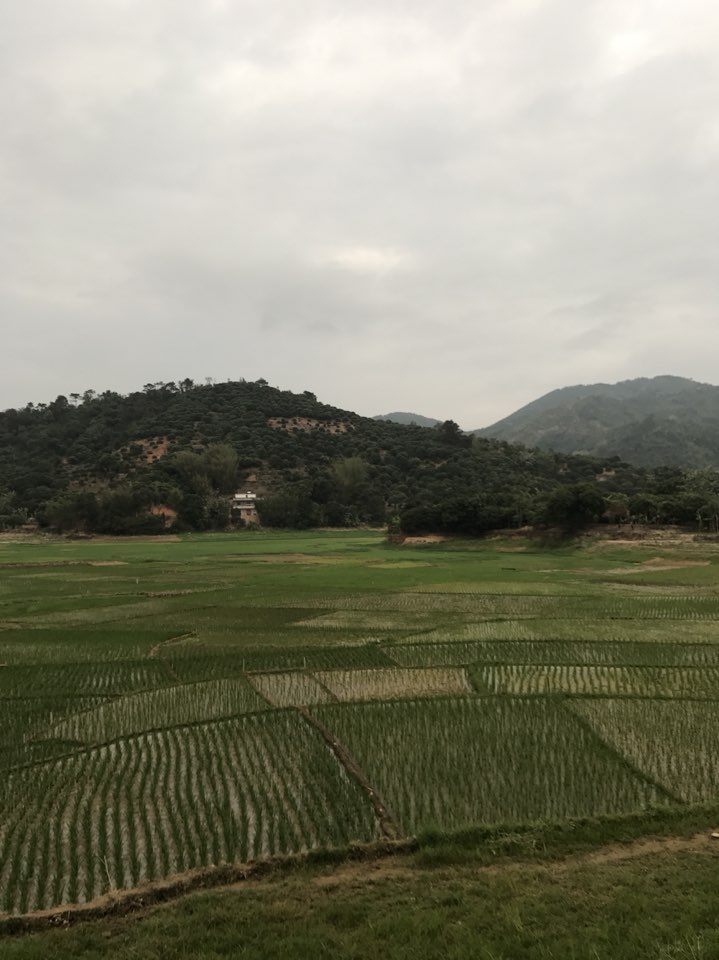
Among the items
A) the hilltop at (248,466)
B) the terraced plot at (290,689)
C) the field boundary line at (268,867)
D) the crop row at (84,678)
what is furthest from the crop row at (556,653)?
the hilltop at (248,466)

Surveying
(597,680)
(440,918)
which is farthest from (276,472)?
(440,918)

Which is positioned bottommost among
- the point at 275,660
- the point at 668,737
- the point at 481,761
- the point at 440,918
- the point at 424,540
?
the point at 424,540

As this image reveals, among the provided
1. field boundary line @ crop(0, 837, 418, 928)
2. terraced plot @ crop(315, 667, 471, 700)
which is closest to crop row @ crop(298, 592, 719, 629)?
terraced plot @ crop(315, 667, 471, 700)

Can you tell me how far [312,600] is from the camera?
30047 mm

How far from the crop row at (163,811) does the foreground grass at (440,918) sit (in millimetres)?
1000

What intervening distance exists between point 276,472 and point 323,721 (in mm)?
94006

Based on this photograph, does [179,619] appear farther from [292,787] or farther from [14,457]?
[14,457]

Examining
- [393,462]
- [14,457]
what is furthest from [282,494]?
[14,457]

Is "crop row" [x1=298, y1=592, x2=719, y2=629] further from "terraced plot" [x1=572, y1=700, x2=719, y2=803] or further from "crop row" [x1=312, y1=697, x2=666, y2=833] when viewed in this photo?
"terraced plot" [x1=572, y1=700, x2=719, y2=803]

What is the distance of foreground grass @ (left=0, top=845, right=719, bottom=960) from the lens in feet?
19.4

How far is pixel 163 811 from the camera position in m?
9.49

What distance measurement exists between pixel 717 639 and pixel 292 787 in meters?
16.0

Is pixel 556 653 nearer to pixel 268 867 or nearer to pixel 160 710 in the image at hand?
pixel 160 710

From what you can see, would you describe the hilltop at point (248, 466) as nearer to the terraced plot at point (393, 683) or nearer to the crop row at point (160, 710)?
the terraced plot at point (393, 683)
